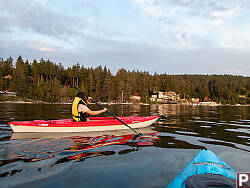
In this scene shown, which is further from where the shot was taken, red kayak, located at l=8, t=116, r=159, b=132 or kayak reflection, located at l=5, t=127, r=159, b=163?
red kayak, located at l=8, t=116, r=159, b=132

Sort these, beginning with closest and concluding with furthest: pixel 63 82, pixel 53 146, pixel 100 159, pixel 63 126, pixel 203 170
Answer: pixel 203 170 < pixel 100 159 < pixel 53 146 < pixel 63 126 < pixel 63 82

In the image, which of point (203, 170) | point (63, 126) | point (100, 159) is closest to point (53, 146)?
point (100, 159)

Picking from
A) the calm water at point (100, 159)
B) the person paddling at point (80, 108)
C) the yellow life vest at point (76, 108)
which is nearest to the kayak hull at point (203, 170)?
the calm water at point (100, 159)

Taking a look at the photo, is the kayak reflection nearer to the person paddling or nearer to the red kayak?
the red kayak

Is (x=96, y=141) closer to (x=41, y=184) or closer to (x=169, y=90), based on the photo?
(x=41, y=184)

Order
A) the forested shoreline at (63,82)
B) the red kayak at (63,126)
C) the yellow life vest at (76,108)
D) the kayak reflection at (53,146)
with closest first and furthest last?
the kayak reflection at (53,146), the red kayak at (63,126), the yellow life vest at (76,108), the forested shoreline at (63,82)

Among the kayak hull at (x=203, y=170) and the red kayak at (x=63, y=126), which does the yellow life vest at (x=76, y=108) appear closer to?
the red kayak at (x=63, y=126)

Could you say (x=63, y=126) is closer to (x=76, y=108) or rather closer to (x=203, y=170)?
(x=76, y=108)

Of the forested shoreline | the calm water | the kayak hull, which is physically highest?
the forested shoreline

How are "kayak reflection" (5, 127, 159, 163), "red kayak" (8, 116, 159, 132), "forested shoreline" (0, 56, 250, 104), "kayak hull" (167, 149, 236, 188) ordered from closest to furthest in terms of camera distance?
"kayak hull" (167, 149, 236, 188), "kayak reflection" (5, 127, 159, 163), "red kayak" (8, 116, 159, 132), "forested shoreline" (0, 56, 250, 104)

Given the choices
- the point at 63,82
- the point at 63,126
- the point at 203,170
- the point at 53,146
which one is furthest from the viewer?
the point at 63,82

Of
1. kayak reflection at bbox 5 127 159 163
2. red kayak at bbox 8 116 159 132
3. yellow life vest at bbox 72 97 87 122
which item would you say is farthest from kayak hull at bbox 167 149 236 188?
yellow life vest at bbox 72 97 87 122

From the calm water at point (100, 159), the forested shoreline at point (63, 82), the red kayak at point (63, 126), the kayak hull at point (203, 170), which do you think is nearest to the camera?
the kayak hull at point (203, 170)

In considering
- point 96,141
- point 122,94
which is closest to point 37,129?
point 96,141
